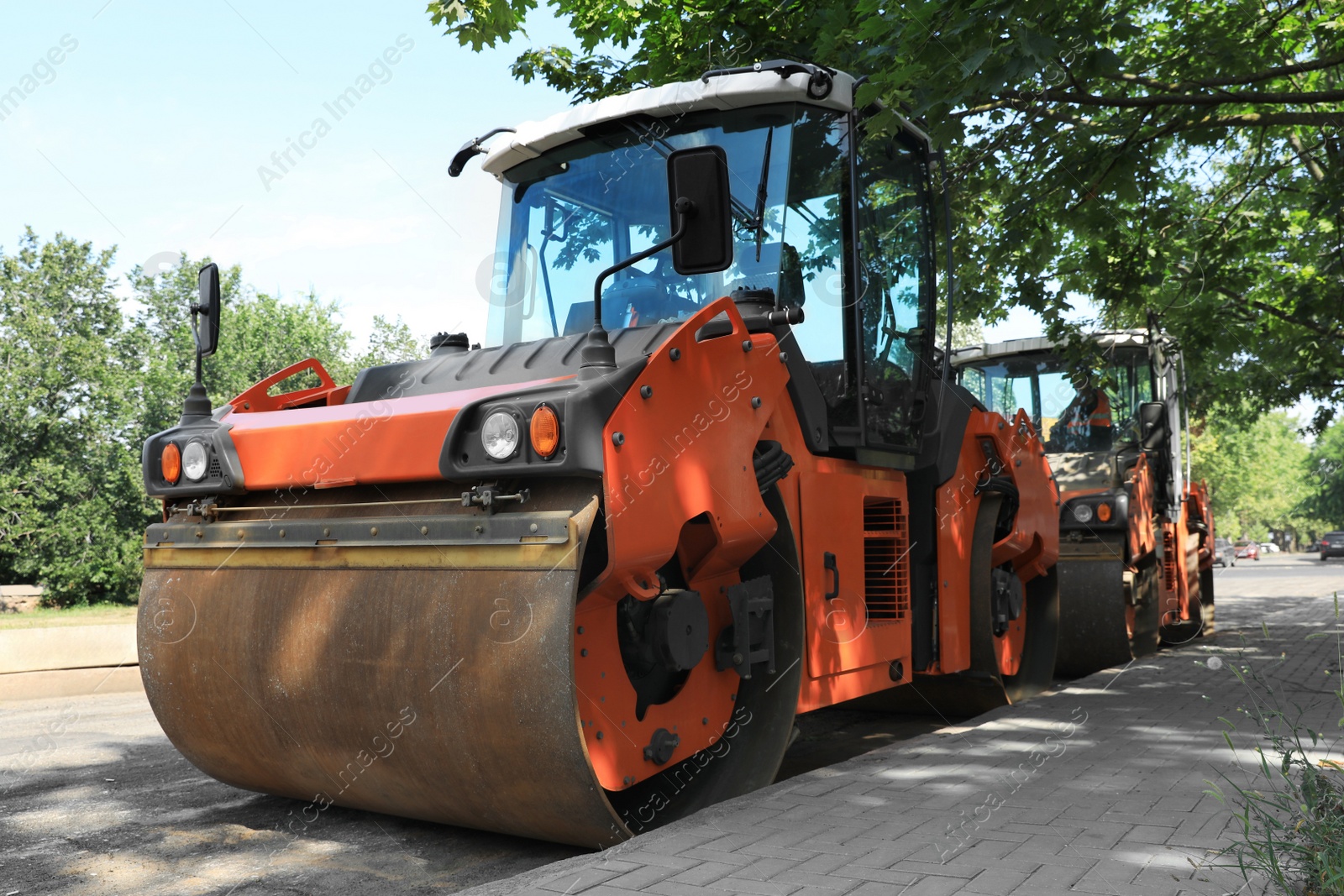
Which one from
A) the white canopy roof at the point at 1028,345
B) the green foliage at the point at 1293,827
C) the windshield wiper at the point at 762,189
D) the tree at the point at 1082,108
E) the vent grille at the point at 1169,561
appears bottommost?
the green foliage at the point at 1293,827

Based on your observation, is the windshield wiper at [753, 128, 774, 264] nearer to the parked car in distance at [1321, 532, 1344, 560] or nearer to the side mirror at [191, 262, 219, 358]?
the side mirror at [191, 262, 219, 358]

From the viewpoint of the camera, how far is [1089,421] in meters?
11.1

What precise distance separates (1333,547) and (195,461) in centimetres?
6312

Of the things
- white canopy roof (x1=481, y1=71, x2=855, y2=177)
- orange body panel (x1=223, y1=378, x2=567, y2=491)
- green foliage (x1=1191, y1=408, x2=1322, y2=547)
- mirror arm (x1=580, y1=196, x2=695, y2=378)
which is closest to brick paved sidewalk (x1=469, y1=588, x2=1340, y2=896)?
orange body panel (x1=223, y1=378, x2=567, y2=491)

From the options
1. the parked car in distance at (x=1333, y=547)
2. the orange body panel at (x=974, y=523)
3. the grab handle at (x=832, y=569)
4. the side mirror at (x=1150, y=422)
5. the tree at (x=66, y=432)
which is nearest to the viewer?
the grab handle at (x=832, y=569)

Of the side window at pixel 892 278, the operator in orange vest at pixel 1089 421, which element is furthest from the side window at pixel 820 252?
the operator in orange vest at pixel 1089 421

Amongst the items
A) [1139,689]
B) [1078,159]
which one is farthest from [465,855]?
[1078,159]

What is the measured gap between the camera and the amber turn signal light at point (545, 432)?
358cm

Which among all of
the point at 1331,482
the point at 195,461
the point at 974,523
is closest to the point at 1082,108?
the point at 974,523

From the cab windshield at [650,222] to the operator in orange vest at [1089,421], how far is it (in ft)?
21.5

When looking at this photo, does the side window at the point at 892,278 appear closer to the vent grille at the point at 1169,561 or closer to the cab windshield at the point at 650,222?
the cab windshield at the point at 650,222

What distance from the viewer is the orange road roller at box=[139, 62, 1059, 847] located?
3.64m

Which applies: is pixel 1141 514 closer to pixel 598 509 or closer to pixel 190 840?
pixel 598 509

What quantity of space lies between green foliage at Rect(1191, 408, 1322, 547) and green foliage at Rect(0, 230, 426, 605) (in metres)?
35.7
